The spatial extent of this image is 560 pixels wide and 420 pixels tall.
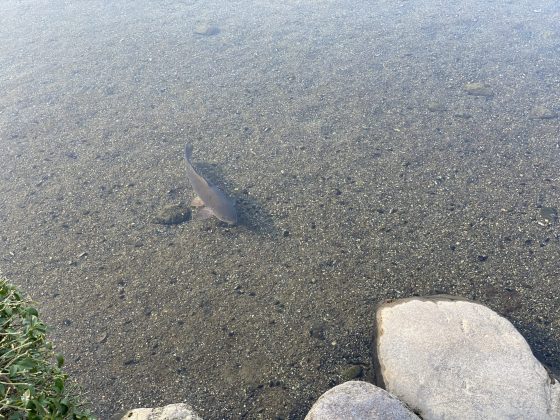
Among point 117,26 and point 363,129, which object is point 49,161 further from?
point 117,26

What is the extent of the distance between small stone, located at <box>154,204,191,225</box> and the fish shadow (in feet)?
1.64

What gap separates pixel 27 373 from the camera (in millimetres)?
2066

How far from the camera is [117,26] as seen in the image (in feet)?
35.8

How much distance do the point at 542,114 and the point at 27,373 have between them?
23.2ft

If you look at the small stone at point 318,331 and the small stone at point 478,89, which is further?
the small stone at point 478,89

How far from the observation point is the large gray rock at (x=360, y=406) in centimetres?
294

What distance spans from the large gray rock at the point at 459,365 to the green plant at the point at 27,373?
2.26 m

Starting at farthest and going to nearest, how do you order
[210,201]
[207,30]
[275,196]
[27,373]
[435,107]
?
[207,30], [435,107], [275,196], [210,201], [27,373]

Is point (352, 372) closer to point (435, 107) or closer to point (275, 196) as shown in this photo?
point (275, 196)

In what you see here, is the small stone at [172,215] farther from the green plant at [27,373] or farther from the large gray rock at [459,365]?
the green plant at [27,373]

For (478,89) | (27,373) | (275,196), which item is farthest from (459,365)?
(478,89)

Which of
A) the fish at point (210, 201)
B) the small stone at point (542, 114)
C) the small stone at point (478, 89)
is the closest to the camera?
the fish at point (210, 201)

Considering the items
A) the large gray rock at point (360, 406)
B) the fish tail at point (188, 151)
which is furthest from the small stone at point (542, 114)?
the large gray rock at point (360, 406)

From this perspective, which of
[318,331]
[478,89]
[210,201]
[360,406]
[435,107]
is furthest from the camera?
[478,89]
